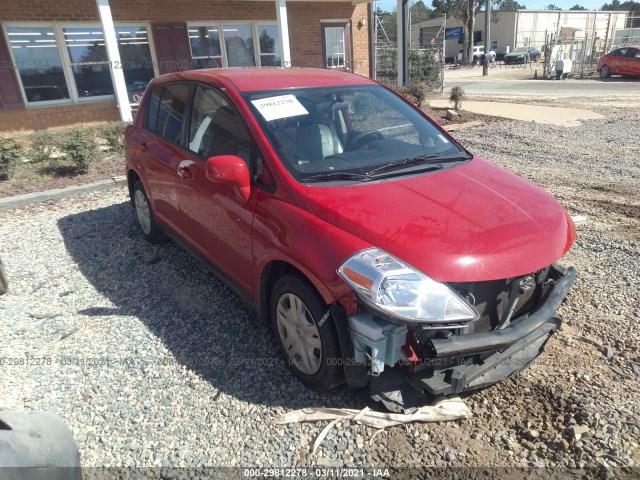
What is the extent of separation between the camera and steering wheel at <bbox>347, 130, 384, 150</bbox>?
125 inches

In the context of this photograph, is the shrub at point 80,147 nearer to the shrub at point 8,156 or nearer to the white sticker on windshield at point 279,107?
the shrub at point 8,156

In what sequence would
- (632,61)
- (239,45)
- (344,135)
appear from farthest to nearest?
(632,61) → (239,45) → (344,135)

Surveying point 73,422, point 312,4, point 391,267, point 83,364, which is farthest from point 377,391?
point 312,4

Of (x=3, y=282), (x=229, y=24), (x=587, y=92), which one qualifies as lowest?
(x=587, y=92)

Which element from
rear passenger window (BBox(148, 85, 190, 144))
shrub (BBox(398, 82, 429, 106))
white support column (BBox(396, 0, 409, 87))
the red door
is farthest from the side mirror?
white support column (BBox(396, 0, 409, 87))

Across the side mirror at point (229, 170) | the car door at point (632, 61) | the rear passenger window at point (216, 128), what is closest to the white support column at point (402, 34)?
the rear passenger window at point (216, 128)

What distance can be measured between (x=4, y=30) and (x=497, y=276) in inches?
456

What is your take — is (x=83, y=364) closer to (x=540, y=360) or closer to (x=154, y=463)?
(x=154, y=463)

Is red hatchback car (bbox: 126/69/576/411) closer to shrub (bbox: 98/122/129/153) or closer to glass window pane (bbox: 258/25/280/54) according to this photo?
shrub (bbox: 98/122/129/153)

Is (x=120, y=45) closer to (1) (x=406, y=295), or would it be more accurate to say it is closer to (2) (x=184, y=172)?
(2) (x=184, y=172)

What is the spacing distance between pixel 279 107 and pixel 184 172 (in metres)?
1.01

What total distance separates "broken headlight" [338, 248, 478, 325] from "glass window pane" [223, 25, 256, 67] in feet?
40.7

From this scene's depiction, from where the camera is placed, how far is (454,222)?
2420 millimetres

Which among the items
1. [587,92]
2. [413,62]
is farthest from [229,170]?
[587,92]
